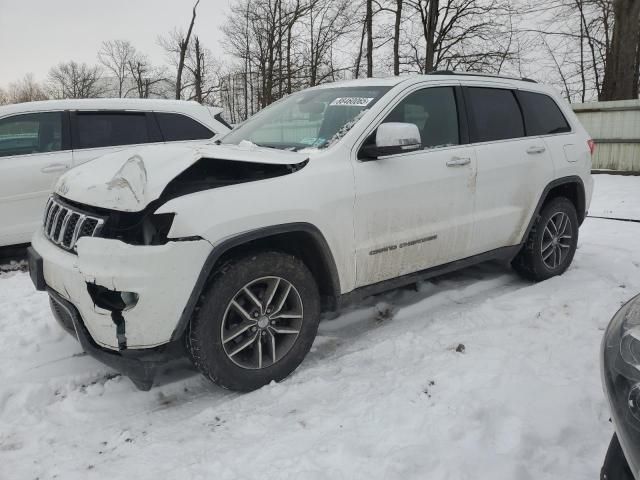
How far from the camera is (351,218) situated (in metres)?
3.16

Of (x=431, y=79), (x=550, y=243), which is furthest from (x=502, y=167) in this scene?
(x=550, y=243)

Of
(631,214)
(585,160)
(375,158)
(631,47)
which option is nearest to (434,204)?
(375,158)

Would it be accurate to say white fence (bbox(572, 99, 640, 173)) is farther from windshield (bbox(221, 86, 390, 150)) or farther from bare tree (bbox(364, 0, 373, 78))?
bare tree (bbox(364, 0, 373, 78))

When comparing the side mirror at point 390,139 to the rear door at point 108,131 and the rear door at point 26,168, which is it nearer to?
the rear door at point 108,131

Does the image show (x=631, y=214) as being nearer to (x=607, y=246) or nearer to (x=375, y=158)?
(x=607, y=246)

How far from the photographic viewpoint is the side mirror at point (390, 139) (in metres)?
3.10

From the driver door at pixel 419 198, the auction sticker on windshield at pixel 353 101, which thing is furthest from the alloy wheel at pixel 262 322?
the auction sticker on windshield at pixel 353 101

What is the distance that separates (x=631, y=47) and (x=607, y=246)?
12764 millimetres

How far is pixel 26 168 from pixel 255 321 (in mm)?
4002

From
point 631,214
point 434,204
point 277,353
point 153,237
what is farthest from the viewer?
point 631,214

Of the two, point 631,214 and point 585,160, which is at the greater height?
point 585,160

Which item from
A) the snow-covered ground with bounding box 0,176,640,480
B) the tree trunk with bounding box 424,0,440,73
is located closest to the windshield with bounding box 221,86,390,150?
the snow-covered ground with bounding box 0,176,640,480

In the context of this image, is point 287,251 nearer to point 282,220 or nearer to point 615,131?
point 282,220

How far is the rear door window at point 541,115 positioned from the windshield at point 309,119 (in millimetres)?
1651
